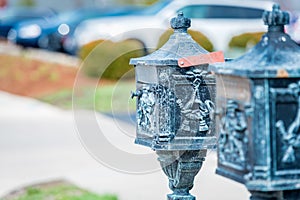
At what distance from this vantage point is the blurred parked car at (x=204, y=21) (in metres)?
16.9

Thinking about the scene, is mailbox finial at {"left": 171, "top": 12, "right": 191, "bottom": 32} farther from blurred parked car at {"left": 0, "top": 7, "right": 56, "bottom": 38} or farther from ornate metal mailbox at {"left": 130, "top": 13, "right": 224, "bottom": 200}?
blurred parked car at {"left": 0, "top": 7, "right": 56, "bottom": 38}

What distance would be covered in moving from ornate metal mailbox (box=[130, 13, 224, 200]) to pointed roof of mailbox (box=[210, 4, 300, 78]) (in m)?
0.72

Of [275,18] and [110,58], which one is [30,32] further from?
[275,18]

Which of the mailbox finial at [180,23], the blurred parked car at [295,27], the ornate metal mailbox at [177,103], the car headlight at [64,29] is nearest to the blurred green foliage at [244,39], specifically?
the blurred parked car at [295,27]

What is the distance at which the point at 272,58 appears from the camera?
3.15m

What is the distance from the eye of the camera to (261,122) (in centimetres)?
304

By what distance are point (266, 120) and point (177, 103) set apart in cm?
110

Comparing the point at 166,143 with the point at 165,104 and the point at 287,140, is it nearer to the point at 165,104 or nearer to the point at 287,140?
the point at 165,104

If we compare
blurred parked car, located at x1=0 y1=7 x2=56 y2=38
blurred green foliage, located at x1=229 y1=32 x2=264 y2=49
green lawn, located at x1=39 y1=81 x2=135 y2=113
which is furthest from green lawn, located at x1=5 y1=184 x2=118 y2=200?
blurred parked car, located at x1=0 y1=7 x2=56 y2=38

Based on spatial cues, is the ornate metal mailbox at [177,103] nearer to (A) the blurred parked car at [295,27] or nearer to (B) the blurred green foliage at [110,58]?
(B) the blurred green foliage at [110,58]

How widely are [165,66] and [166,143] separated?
41cm

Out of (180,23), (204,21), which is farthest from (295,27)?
(180,23)

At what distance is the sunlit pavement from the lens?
7.16 m

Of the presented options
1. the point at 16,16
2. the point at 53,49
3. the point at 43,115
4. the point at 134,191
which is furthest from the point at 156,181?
the point at 16,16
